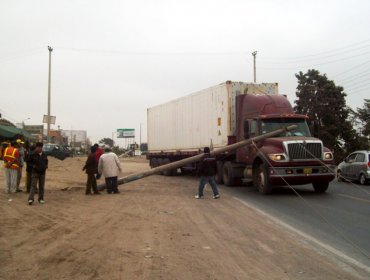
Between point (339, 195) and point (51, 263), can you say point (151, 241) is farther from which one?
point (339, 195)

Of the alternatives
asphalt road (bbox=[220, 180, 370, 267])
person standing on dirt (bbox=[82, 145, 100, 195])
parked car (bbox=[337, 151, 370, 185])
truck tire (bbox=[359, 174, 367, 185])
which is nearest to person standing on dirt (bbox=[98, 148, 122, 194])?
person standing on dirt (bbox=[82, 145, 100, 195])

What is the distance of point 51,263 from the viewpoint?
641cm

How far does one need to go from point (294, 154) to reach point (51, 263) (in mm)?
10255

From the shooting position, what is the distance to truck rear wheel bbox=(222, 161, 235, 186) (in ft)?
63.0

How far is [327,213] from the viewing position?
453 inches

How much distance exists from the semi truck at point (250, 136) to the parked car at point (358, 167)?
14.9ft

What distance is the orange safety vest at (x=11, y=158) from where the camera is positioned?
15.0m

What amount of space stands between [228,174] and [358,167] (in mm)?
5919

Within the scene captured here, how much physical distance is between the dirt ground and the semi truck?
11.4 feet

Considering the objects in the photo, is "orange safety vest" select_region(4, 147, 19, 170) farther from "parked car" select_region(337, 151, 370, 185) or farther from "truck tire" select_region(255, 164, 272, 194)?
"parked car" select_region(337, 151, 370, 185)

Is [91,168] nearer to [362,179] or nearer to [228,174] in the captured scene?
[228,174]

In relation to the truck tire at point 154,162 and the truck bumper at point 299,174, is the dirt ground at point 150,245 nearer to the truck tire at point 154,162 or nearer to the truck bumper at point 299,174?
the truck bumper at point 299,174

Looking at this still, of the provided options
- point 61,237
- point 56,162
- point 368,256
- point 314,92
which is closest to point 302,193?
point 368,256

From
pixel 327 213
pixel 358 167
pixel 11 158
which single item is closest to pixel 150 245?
pixel 327 213
